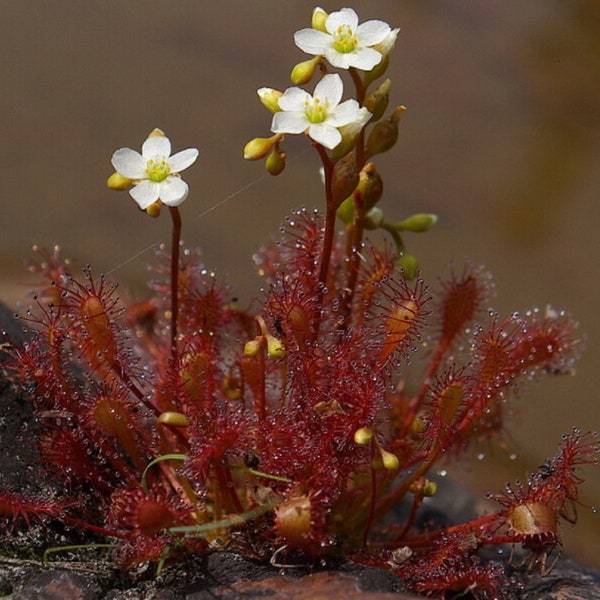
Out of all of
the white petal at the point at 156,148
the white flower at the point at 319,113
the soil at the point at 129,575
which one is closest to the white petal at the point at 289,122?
the white flower at the point at 319,113

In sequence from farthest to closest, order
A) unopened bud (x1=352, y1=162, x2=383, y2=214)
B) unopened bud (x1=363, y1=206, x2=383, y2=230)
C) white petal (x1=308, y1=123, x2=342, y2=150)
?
unopened bud (x1=363, y1=206, x2=383, y2=230) → unopened bud (x1=352, y1=162, x2=383, y2=214) → white petal (x1=308, y1=123, x2=342, y2=150)

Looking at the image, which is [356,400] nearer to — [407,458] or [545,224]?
[407,458]

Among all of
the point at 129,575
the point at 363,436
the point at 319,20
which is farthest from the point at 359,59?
the point at 129,575

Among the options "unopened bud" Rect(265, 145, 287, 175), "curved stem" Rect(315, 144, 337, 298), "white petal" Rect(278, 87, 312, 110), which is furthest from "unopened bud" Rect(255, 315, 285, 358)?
"white petal" Rect(278, 87, 312, 110)

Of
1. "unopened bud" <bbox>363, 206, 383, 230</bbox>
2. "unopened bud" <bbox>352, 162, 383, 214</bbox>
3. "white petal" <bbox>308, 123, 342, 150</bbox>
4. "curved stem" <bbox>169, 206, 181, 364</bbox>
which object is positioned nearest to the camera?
"white petal" <bbox>308, 123, 342, 150</bbox>

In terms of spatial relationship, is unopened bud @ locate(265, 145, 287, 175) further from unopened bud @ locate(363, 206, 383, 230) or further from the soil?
the soil

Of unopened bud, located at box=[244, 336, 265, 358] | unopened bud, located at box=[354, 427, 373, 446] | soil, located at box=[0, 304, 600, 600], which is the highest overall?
unopened bud, located at box=[244, 336, 265, 358]
